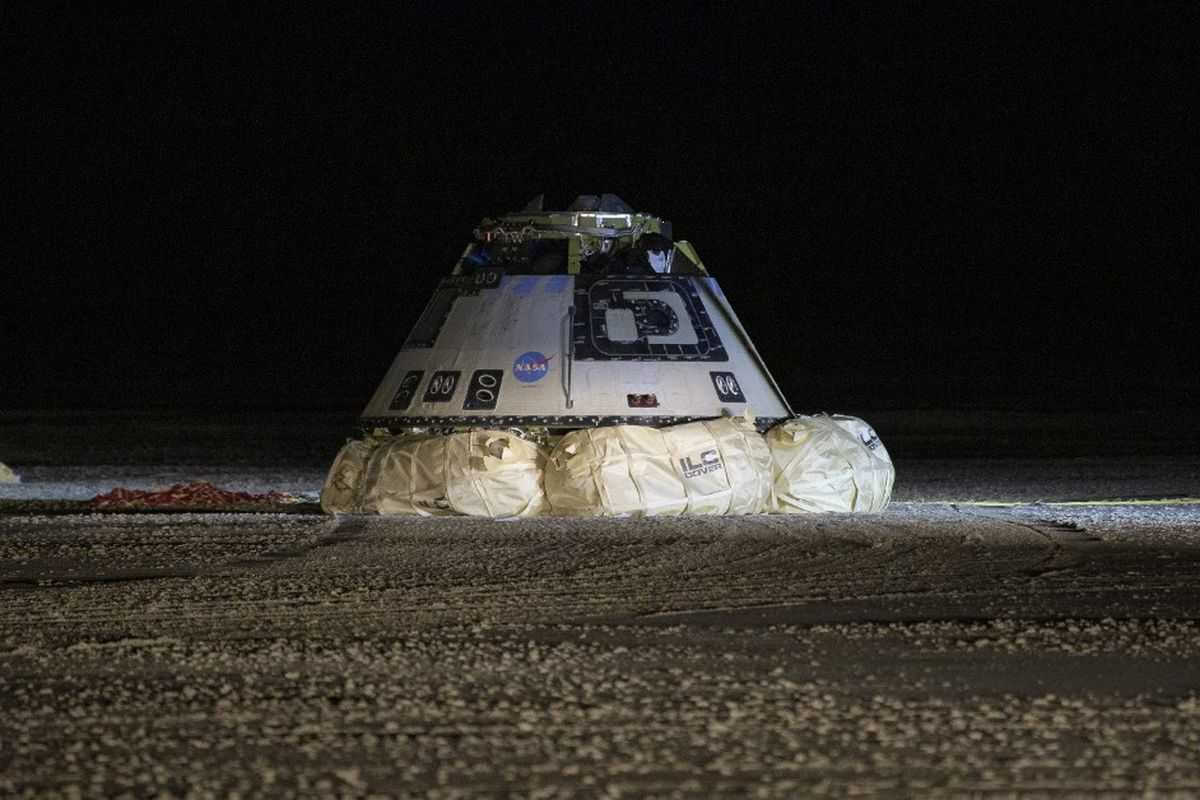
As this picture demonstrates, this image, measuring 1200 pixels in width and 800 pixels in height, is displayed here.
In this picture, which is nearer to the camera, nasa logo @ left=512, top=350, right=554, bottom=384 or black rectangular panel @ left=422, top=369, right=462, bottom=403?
nasa logo @ left=512, top=350, right=554, bottom=384

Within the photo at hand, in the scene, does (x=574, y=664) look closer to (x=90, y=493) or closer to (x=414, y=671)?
(x=414, y=671)

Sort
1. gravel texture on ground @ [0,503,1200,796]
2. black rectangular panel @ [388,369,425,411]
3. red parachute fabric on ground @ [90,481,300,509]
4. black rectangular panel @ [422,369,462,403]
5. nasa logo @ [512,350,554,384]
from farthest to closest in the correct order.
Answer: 1. red parachute fabric on ground @ [90,481,300,509]
2. black rectangular panel @ [388,369,425,411]
3. black rectangular panel @ [422,369,462,403]
4. nasa logo @ [512,350,554,384]
5. gravel texture on ground @ [0,503,1200,796]

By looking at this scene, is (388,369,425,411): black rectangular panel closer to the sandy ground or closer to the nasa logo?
the nasa logo

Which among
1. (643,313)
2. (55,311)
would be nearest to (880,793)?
(643,313)

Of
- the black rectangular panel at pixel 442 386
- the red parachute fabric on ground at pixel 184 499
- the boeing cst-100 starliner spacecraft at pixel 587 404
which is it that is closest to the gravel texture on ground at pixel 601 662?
the boeing cst-100 starliner spacecraft at pixel 587 404

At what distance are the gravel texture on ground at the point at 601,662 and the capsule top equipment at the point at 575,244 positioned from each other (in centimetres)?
322

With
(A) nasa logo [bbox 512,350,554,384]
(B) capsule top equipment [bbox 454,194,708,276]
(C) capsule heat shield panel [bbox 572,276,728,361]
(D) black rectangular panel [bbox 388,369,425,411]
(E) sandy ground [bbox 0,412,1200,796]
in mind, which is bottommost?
(E) sandy ground [bbox 0,412,1200,796]

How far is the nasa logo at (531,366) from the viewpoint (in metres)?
13.3

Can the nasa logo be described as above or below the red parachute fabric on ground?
above

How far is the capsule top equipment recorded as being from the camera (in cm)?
1422

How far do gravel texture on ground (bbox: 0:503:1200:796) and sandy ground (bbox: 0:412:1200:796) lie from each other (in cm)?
2

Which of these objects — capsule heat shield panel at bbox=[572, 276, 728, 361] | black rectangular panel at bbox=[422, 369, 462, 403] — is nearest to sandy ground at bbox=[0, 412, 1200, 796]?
black rectangular panel at bbox=[422, 369, 462, 403]

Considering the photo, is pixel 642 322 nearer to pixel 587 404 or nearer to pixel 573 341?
pixel 573 341

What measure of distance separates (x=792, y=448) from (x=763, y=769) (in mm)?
7313
